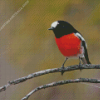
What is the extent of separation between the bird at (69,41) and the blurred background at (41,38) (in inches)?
13.4

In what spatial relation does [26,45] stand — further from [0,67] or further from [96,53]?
[96,53]

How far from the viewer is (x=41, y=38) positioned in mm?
1656

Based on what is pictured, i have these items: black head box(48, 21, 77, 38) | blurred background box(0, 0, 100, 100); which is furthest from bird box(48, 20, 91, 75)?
blurred background box(0, 0, 100, 100)

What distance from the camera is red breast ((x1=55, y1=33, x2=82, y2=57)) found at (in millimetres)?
1090

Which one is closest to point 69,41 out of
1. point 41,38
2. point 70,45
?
point 70,45

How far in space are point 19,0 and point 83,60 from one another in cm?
Result: 92

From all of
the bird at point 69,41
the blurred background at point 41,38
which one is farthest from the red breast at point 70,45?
the blurred background at point 41,38

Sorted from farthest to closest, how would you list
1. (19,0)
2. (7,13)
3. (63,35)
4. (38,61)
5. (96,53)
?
(19,0) < (7,13) < (38,61) < (96,53) < (63,35)

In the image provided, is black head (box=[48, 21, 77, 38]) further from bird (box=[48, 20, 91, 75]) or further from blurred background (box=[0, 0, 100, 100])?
blurred background (box=[0, 0, 100, 100])

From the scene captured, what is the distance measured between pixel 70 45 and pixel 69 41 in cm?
2

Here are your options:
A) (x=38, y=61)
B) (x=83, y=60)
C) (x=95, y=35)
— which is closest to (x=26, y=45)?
(x=38, y=61)

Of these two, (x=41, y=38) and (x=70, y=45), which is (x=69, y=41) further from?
(x=41, y=38)

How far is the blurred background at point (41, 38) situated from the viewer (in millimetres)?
1494

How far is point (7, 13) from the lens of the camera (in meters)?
1.70
